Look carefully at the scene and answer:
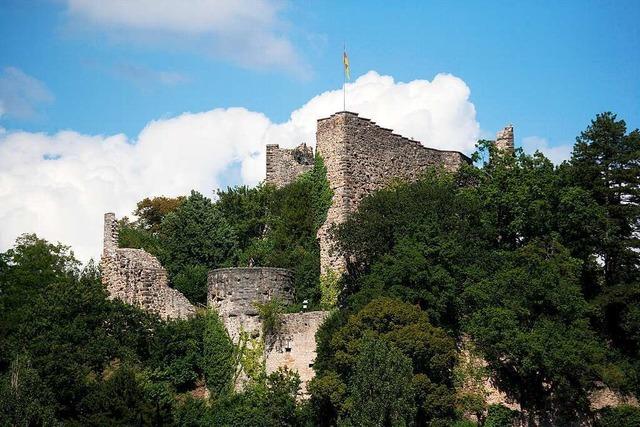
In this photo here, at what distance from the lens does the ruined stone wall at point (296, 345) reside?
39.7 metres

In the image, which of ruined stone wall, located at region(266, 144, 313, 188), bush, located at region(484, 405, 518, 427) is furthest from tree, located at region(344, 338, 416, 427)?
ruined stone wall, located at region(266, 144, 313, 188)

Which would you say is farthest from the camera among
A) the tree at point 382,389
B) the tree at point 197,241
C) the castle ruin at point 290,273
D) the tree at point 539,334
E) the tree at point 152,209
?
the tree at point 152,209

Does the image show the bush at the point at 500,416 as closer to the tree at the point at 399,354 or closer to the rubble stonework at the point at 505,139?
the tree at the point at 399,354

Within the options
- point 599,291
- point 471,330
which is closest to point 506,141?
point 599,291

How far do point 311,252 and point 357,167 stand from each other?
3651 millimetres

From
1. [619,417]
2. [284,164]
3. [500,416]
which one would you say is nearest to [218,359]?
[500,416]

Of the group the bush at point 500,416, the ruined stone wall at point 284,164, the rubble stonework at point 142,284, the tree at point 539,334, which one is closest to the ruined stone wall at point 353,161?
the rubble stonework at point 142,284

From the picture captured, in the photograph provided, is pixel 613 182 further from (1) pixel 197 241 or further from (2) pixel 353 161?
(1) pixel 197 241

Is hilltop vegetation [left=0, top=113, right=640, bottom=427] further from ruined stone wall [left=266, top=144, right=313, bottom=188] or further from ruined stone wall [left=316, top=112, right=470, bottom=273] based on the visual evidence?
ruined stone wall [left=266, top=144, right=313, bottom=188]

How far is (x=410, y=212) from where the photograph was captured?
1606 inches

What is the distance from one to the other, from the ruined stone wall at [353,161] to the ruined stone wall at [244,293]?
2.83 m

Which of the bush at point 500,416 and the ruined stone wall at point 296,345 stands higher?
the ruined stone wall at point 296,345

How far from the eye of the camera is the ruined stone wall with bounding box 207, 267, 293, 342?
133 ft

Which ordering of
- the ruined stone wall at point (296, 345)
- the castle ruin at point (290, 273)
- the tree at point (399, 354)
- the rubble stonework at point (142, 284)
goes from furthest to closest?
1. the rubble stonework at point (142, 284)
2. the castle ruin at point (290, 273)
3. the ruined stone wall at point (296, 345)
4. the tree at point (399, 354)
